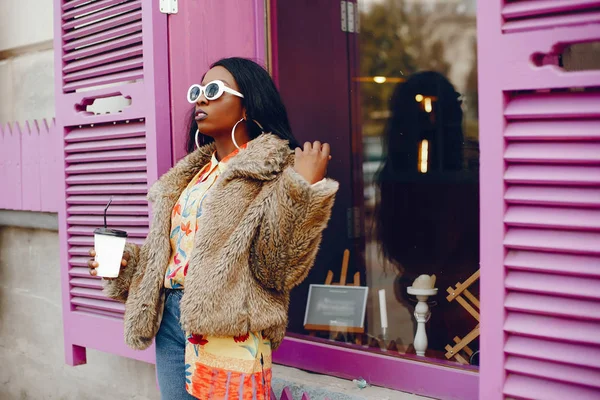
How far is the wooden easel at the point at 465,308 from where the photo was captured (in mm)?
3178

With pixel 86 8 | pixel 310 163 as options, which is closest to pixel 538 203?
pixel 310 163

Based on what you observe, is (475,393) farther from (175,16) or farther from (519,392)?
(175,16)

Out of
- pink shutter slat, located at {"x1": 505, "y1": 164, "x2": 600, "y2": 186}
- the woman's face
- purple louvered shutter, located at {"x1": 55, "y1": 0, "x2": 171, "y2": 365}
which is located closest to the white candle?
purple louvered shutter, located at {"x1": 55, "y1": 0, "x2": 171, "y2": 365}

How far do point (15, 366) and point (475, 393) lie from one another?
11.0 feet

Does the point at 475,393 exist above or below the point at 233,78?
below

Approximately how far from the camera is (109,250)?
2406mm

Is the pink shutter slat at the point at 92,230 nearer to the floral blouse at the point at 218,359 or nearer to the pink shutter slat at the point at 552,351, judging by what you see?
the floral blouse at the point at 218,359

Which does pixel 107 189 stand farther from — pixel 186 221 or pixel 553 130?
pixel 553 130

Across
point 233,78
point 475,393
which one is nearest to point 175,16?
point 233,78

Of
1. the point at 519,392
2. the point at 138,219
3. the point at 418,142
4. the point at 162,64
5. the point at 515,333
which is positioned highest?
the point at 162,64

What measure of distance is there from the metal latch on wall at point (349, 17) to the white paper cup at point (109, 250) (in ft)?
7.22

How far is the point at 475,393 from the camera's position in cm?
276

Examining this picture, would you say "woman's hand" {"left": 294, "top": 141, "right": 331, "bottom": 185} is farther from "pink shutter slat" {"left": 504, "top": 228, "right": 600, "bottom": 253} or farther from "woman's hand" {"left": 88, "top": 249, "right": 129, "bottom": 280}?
"woman's hand" {"left": 88, "top": 249, "right": 129, "bottom": 280}

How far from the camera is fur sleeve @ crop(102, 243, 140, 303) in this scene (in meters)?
2.60
